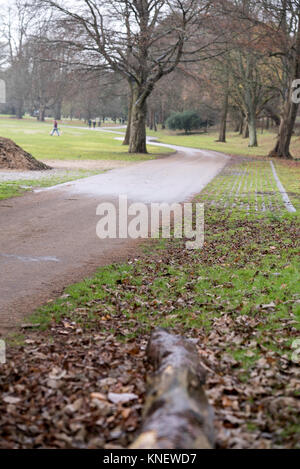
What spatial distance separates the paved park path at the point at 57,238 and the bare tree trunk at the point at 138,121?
43.7 ft

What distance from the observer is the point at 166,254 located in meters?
9.30

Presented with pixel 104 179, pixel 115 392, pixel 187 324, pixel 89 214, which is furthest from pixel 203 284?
pixel 104 179

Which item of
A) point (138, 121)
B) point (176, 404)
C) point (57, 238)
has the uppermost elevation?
point (138, 121)

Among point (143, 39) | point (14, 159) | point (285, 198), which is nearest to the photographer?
point (285, 198)

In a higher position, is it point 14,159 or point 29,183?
point 14,159

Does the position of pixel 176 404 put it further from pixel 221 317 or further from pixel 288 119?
pixel 288 119

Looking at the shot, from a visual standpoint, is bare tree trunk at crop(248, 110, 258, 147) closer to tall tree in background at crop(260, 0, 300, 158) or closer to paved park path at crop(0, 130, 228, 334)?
tall tree in background at crop(260, 0, 300, 158)

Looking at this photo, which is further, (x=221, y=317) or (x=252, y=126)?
(x=252, y=126)

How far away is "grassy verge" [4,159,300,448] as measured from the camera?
4.22 meters

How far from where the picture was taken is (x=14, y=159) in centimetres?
2228

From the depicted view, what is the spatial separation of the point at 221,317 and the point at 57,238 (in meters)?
4.87

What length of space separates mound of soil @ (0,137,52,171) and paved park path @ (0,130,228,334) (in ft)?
12.6

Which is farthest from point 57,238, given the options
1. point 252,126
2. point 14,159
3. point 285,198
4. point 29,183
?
point 252,126

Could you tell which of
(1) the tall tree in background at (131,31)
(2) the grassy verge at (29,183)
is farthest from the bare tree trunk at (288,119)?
(2) the grassy verge at (29,183)
